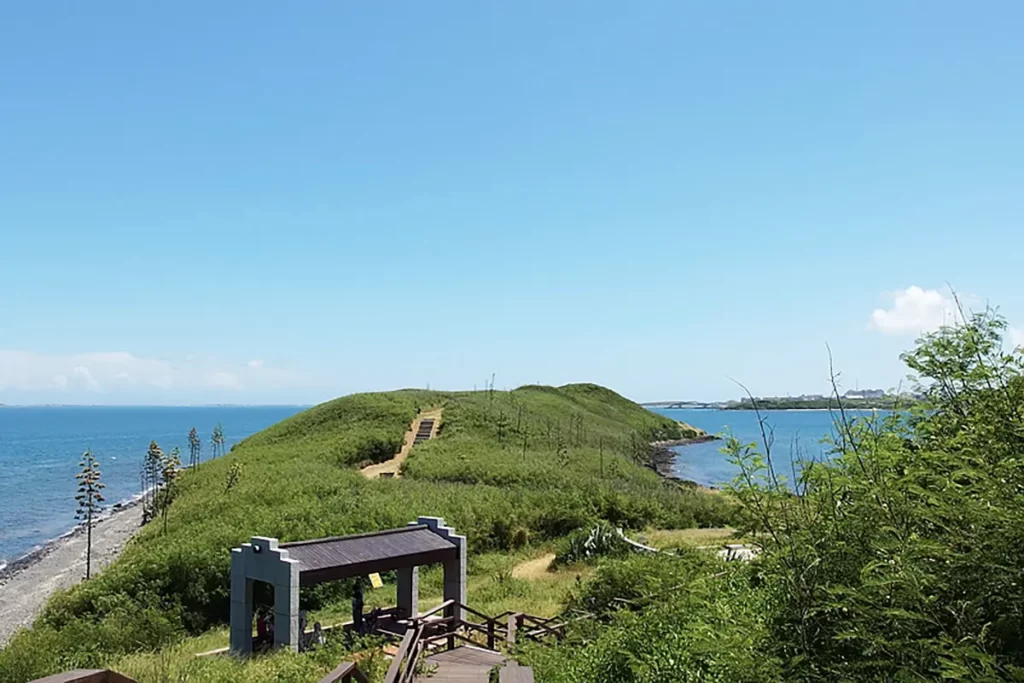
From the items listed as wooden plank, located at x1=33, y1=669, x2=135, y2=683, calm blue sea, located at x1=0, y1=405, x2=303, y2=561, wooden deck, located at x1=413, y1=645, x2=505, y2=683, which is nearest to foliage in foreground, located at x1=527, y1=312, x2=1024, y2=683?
wooden plank, located at x1=33, y1=669, x2=135, y2=683

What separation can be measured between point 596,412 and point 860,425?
84.2 metres

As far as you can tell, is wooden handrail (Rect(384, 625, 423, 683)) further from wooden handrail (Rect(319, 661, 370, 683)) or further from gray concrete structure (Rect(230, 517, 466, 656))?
gray concrete structure (Rect(230, 517, 466, 656))

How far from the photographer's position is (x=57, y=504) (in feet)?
205

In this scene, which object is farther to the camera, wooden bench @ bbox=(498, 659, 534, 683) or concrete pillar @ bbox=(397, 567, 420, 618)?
concrete pillar @ bbox=(397, 567, 420, 618)

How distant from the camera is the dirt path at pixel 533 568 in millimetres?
25562

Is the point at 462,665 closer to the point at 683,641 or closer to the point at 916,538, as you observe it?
the point at 683,641

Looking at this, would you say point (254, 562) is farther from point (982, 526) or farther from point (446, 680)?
point (982, 526)

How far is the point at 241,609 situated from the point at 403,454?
32.0 meters

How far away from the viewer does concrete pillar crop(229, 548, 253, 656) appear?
625 inches

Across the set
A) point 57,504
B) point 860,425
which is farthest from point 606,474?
point 57,504

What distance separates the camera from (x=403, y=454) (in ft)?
157

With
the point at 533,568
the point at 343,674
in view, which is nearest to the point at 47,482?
the point at 533,568

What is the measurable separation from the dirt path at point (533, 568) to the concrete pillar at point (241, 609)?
10.8 meters

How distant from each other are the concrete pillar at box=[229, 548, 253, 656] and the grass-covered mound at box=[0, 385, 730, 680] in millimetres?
2374
